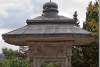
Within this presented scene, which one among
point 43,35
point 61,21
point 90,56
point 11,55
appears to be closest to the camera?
point 43,35

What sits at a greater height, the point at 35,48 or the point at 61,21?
the point at 61,21

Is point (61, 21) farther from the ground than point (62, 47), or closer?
farther from the ground

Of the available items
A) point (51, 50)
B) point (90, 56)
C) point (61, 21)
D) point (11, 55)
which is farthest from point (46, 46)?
point (11, 55)

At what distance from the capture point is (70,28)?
11750 mm

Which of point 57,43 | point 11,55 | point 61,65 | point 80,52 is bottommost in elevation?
point 11,55

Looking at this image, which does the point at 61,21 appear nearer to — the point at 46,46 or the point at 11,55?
the point at 46,46

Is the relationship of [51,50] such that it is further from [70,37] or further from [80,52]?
[80,52]

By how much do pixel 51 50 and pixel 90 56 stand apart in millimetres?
11727

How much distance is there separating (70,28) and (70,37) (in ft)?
1.77

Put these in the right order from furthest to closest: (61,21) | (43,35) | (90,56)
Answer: (90,56) < (61,21) < (43,35)

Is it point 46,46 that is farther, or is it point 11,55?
point 11,55

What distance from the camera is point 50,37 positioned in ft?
36.7

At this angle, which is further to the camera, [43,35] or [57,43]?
[57,43]

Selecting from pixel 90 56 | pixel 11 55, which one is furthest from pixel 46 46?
pixel 11 55
